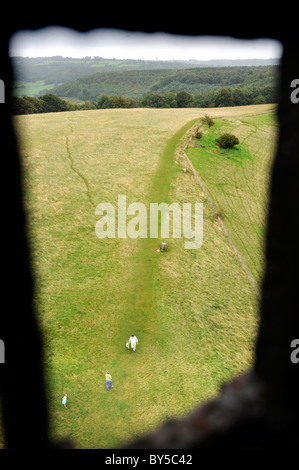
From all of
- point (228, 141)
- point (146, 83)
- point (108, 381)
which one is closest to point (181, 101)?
point (228, 141)

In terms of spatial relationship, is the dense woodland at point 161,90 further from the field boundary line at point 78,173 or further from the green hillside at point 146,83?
the field boundary line at point 78,173

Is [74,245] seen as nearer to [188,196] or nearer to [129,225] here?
[129,225]

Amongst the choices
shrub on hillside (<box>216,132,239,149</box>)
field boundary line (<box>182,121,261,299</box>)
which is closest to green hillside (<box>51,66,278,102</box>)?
shrub on hillside (<box>216,132,239,149</box>)

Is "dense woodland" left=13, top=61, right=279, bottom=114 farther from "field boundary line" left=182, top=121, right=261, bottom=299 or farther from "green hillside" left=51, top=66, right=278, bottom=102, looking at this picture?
"field boundary line" left=182, top=121, right=261, bottom=299

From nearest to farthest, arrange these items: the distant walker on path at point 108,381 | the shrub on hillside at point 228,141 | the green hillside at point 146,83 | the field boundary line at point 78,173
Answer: the distant walker on path at point 108,381
the field boundary line at point 78,173
the shrub on hillside at point 228,141
the green hillside at point 146,83

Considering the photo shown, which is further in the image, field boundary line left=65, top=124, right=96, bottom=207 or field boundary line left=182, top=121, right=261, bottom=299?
field boundary line left=65, top=124, right=96, bottom=207

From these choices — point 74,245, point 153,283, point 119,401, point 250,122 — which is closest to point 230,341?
point 153,283

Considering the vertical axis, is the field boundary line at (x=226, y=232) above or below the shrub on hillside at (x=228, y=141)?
below

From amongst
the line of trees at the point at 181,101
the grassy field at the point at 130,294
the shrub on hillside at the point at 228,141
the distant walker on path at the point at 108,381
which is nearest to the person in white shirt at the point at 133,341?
the grassy field at the point at 130,294

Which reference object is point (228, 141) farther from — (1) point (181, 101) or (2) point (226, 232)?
(1) point (181, 101)
